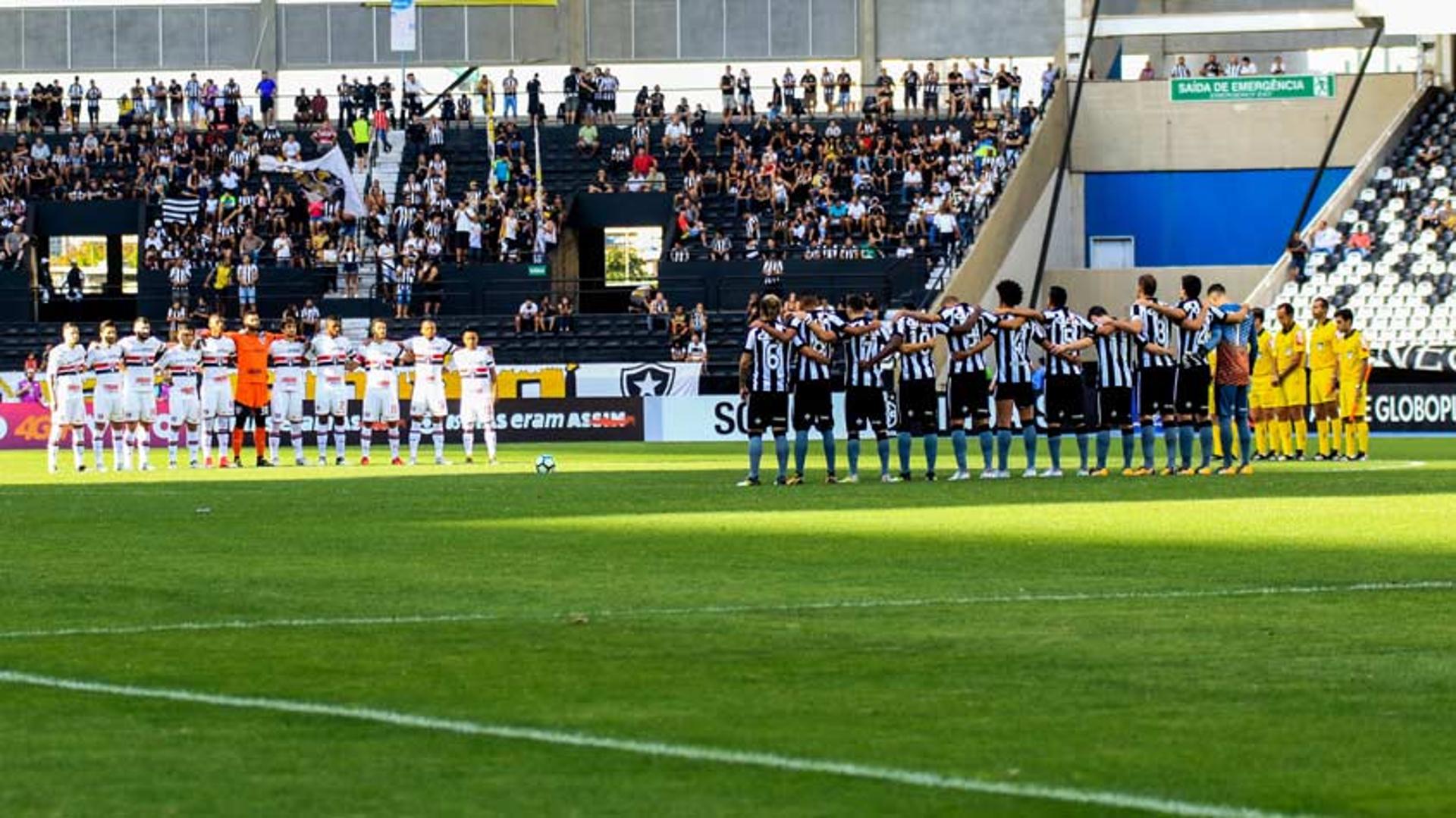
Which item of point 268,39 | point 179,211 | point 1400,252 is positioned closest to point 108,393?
point 179,211

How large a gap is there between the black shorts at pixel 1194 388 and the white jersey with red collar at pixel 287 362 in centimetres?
1662

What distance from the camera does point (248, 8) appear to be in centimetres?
7875

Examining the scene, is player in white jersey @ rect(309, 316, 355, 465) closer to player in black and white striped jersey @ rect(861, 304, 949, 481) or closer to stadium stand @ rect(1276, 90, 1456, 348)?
player in black and white striped jersey @ rect(861, 304, 949, 481)

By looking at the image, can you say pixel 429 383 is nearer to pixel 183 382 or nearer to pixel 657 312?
pixel 183 382

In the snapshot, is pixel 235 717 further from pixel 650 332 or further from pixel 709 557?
pixel 650 332

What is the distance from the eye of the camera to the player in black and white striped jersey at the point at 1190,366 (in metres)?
30.2

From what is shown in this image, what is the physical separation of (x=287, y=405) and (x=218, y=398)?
1.20 metres

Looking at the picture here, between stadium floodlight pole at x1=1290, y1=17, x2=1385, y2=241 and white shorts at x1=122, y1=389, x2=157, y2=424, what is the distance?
102 feet

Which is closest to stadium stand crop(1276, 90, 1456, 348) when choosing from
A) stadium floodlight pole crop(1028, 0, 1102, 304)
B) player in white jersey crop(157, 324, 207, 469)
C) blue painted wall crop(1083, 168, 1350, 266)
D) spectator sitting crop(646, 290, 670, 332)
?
stadium floodlight pole crop(1028, 0, 1102, 304)

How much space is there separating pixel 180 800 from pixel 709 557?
10.6 metres

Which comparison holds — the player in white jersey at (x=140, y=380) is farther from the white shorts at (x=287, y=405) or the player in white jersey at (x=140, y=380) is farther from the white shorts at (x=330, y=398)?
the white shorts at (x=330, y=398)

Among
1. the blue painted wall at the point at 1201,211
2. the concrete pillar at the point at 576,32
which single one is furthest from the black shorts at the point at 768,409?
the concrete pillar at the point at 576,32

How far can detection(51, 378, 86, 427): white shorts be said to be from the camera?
42.0 m

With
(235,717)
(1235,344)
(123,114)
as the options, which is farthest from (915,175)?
(235,717)
